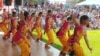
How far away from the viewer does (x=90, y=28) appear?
28.4m

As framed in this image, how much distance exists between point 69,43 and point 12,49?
505 centimetres

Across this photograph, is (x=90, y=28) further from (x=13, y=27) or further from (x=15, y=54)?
(x=15, y=54)

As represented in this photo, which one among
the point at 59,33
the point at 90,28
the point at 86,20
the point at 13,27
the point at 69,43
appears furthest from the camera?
the point at 90,28

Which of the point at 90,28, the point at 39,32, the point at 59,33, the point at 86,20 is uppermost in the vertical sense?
the point at 86,20

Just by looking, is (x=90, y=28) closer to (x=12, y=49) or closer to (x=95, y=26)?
(x=95, y=26)

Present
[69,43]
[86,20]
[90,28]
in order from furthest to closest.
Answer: [90,28] < [69,43] < [86,20]

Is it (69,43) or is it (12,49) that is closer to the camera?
(69,43)

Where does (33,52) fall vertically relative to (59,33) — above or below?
below

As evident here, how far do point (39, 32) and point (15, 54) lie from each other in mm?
5353

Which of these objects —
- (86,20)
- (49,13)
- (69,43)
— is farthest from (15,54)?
(86,20)

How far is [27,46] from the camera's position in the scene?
1003cm

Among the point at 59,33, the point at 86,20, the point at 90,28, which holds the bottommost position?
the point at 90,28

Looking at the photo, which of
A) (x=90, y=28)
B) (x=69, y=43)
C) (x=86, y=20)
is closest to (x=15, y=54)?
(x=69, y=43)

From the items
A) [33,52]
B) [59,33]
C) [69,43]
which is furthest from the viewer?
[33,52]
